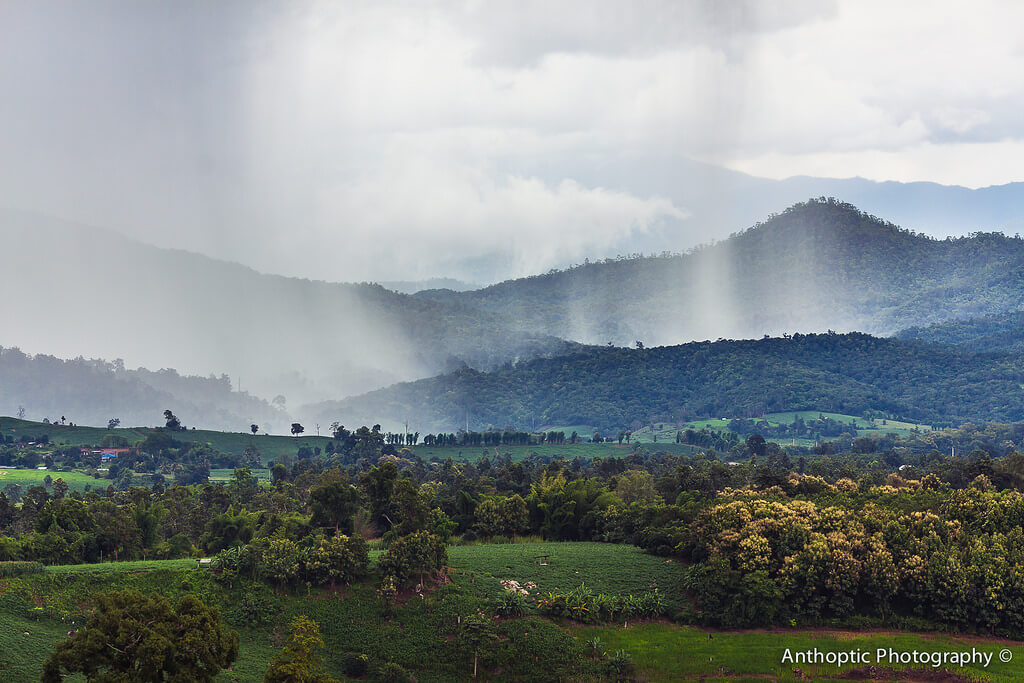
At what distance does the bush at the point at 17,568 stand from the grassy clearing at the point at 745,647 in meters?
33.7

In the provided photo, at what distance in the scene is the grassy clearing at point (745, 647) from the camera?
54562 millimetres

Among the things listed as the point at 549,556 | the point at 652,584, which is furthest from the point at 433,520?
the point at 652,584

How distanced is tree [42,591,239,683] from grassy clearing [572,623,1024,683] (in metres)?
26.3

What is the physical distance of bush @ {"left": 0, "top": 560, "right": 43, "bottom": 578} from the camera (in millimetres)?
56562

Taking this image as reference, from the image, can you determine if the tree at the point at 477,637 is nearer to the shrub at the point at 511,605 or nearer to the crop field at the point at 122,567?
the shrub at the point at 511,605

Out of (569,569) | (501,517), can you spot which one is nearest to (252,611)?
(569,569)

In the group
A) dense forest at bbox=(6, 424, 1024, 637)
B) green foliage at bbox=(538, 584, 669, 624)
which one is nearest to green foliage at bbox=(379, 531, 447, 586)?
dense forest at bbox=(6, 424, 1024, 637)

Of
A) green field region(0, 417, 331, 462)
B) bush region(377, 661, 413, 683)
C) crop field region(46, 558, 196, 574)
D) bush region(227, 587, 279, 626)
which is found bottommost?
bush region(377, 661, 413, 683)

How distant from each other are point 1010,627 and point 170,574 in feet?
174

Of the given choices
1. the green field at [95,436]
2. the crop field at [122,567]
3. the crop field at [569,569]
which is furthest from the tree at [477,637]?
the green field at [95,436]

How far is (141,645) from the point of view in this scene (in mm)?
37438

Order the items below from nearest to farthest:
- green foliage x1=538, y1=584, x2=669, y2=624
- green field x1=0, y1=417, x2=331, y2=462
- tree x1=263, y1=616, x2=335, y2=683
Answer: tree x1=263, y1=616, x2=335, y2=683, green foliage x1=538, y1=584, x2=669, y2=624, green field x1=0, y1=417, x2=331, y2=462

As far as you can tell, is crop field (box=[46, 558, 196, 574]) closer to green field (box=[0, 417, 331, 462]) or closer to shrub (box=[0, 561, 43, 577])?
shrub (box=[0, 561, 43, 577])

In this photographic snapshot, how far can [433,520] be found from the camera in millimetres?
71938
